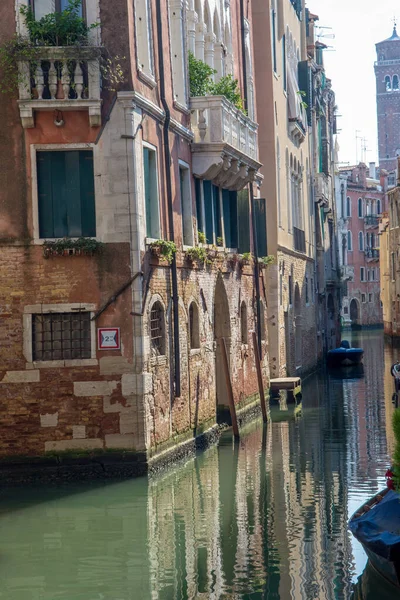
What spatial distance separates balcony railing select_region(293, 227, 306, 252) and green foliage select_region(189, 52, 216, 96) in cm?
1309

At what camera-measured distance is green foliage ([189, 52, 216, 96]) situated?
19078mm

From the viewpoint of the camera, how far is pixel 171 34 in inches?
714

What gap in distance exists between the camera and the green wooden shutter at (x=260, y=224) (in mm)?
24672

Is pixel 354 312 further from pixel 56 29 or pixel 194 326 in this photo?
pixel 56 29

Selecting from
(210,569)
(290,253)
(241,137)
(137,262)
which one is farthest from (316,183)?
(210,569)

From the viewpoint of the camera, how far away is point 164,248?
1617cm

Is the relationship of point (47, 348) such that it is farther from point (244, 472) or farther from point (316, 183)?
point (316, 183)

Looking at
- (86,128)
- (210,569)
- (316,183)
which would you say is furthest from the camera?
(316,183)

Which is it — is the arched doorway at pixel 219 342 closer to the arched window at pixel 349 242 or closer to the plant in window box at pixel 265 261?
the plant in window box at pixel 265 261

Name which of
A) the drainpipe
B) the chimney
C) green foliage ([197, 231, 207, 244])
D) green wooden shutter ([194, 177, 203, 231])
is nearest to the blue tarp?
the drainpipe

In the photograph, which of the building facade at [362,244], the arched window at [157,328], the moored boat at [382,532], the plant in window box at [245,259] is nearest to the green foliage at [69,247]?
the arched window at [157,328]

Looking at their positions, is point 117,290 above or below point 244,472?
above

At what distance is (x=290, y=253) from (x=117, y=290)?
51.7 feet

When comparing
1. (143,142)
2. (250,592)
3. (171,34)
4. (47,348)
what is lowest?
(250,592)
